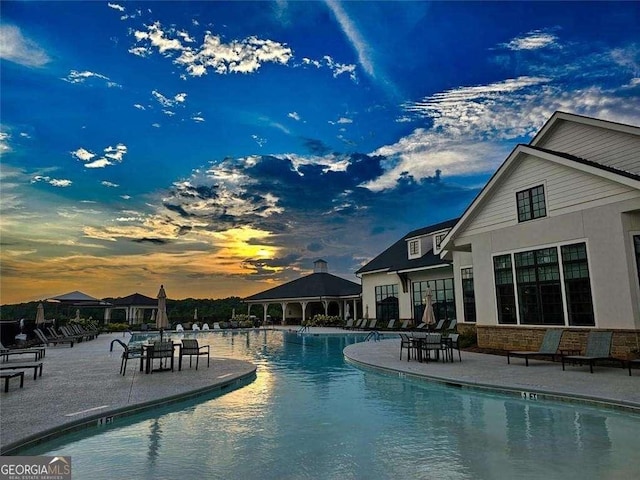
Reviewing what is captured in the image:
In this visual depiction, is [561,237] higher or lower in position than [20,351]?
higher

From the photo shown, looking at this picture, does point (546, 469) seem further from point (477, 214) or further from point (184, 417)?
point (477, 214)

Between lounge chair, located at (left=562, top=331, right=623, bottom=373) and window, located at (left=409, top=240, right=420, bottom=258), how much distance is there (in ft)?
65.3

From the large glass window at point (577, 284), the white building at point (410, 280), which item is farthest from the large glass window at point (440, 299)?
the large glass window at point (577, 284)

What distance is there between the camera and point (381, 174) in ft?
94.7

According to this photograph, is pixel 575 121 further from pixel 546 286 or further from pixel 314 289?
pixel 314 289

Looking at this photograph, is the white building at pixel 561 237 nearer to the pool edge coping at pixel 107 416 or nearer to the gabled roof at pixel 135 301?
the pool edge coping at pixel 107 416

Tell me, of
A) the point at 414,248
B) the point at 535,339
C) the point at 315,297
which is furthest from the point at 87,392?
the point at 315,297

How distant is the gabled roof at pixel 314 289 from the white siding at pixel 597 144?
25316 mm

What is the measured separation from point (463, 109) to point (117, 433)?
19156 mm

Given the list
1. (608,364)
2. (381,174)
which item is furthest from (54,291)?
(608,364)

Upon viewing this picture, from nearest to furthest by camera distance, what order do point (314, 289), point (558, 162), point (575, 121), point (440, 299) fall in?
1. point (558, 162)
2. point (575, 121)
3. point (440, 299)
4. point (314, 289)

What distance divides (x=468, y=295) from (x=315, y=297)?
21.8m

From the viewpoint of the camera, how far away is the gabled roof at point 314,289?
40.6 meters

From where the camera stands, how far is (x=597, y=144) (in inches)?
567
